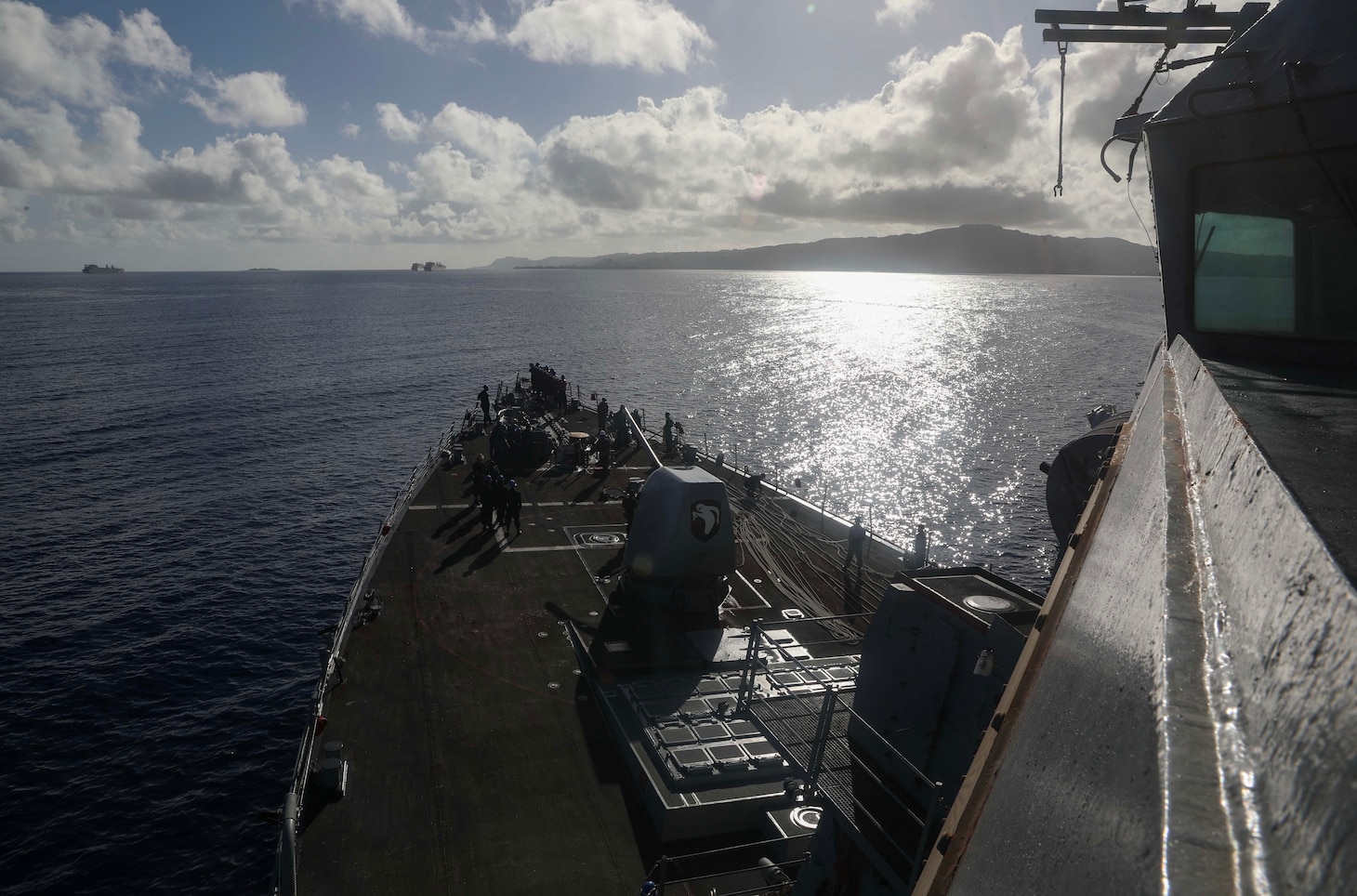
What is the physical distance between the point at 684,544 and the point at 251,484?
37.4 metres

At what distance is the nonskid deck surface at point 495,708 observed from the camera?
40.8ft

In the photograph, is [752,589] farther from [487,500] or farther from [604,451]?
[604,451]

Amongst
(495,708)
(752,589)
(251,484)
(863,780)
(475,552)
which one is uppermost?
(863,780)

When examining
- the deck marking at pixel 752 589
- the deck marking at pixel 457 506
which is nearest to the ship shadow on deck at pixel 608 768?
the deck marking at pixel 752 589

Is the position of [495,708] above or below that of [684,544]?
below

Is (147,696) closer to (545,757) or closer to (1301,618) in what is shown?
(545,757)

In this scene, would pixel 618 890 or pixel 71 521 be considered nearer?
pixel 618 890

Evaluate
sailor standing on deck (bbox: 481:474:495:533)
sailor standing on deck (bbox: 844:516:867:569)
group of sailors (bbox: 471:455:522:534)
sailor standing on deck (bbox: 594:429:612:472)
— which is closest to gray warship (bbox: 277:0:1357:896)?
sailor standing on deck (bbox: 844:516:867:569)

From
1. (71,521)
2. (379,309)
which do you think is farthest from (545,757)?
(379,309)

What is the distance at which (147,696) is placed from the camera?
26.0 metres

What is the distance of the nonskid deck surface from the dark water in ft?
22.1

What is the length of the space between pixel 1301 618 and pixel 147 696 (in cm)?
3152

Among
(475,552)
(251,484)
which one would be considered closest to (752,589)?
(475,552)

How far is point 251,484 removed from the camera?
156ft
